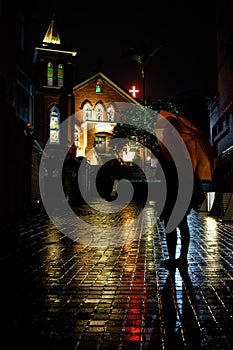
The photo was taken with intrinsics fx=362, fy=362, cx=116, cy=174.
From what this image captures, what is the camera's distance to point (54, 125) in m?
40.6

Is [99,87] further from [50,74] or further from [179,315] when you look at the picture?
[179,315]

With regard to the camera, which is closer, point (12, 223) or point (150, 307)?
point (150, 307)

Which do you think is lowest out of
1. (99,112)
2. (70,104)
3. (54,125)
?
(54,125)

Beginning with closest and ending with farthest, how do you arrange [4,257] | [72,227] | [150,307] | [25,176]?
[150,307] → [4,257] → [72,227] → [25,176]

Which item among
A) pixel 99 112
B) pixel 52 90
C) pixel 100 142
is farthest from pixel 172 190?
pixel 99 112

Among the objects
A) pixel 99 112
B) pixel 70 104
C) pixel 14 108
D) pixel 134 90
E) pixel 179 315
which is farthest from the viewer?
pixel 134 90

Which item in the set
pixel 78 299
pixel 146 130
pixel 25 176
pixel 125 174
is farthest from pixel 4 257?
pixel 125 174

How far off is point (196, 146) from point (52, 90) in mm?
37567

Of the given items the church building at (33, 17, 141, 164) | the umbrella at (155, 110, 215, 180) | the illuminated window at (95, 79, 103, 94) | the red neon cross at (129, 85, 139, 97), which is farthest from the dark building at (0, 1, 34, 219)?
the red neon cross at (129, 85, 139, 97)

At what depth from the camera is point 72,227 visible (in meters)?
10.4

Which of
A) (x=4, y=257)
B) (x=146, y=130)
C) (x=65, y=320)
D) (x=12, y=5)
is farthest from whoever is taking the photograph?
(x=146, y=130)

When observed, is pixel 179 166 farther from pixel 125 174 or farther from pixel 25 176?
pixel 125 174

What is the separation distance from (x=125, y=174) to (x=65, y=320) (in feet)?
115

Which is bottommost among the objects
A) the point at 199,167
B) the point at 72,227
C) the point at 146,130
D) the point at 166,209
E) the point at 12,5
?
the point at 72,227
